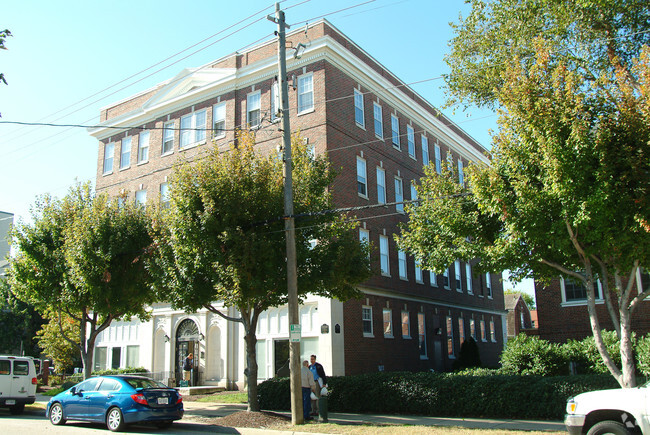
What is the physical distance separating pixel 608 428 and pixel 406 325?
64.8 feet

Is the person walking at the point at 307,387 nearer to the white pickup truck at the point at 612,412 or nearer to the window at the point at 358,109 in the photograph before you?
the white pickup truck at the point at 612,412

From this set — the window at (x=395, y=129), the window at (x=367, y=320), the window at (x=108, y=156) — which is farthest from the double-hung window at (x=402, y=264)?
the window at (x=108, y=156)

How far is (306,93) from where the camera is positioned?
1016 inches

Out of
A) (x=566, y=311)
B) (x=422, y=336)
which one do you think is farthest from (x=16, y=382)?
(x=566, y=311)

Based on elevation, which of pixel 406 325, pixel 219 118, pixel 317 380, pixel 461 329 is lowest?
pixel 317 380

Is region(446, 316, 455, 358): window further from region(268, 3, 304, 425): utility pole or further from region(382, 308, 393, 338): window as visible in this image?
region(268, 3, 304, 425): utility pole

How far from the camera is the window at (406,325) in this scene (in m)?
29.0

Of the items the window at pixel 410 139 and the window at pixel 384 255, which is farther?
the window at pixel 410 139

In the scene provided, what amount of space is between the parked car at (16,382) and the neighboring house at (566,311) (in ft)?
66.5

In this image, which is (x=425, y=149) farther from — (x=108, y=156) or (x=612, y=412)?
(x=612, y=412)

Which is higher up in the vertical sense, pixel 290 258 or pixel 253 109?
pixel 253 109

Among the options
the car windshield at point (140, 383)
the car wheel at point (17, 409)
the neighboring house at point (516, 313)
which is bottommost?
the car wheel at point (17, 409)

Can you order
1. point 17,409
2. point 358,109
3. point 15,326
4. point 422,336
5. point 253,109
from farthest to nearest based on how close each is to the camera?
point 15,326 < point 422,336 < point 253,109 < point 358,109 < point 17,409

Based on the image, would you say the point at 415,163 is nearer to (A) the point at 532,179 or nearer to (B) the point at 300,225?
(B) the point at 300,225
